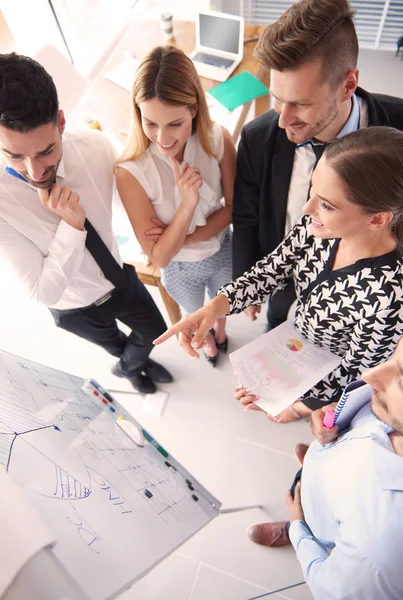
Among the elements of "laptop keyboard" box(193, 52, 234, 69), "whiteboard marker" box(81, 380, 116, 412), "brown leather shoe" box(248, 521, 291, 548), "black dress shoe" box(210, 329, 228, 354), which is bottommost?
"brown leather shoe" box(248, 521, 291, 548)

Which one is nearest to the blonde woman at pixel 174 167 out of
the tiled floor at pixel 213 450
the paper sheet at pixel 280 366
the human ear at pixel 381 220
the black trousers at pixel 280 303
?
the black trousers at pixel 280 303

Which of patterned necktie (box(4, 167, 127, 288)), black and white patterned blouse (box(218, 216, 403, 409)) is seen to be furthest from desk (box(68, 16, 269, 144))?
black and white patterned blouse (box(218, 216, 403, 409))

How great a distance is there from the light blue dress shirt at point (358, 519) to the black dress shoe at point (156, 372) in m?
1.21

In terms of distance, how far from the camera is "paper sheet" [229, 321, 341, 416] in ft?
4.63

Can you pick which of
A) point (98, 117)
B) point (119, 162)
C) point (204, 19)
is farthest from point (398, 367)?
point (204, 19)

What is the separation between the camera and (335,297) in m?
1.29

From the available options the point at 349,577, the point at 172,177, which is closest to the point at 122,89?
the point at 172,177

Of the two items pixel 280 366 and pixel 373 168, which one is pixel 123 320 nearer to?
pixel 280 366

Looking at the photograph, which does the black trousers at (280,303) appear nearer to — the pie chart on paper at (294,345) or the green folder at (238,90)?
the pie chart on paper at (294,345)

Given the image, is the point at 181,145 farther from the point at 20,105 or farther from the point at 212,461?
the point at 212,461

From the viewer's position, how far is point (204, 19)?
7.72 ft

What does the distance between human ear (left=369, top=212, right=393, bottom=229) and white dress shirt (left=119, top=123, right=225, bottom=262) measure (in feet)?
2.21

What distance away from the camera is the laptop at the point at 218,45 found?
2296mm

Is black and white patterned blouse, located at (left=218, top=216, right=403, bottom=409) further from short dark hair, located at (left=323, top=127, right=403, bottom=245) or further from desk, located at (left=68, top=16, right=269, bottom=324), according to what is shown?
desk, located at (left=68, top=16, right=269, bottom=324)
